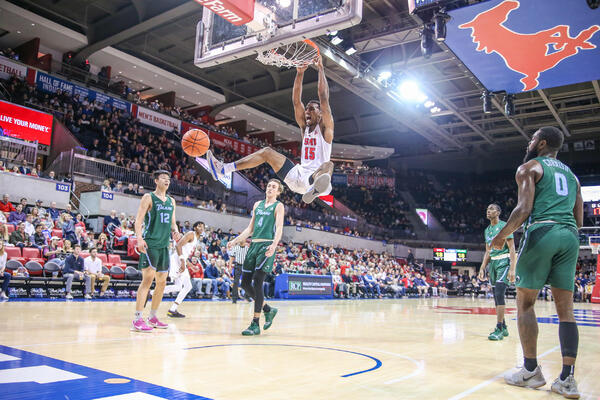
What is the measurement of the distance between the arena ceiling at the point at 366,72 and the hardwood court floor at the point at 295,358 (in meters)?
12.4

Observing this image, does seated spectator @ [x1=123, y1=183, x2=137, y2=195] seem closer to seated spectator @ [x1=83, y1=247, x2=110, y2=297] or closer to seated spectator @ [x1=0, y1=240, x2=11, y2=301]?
seated spectator @ [x1=83, y1=247, x2=110, y2=297]

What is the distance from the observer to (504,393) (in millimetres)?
3170

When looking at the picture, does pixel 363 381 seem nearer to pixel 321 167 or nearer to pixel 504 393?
pixel 504 393

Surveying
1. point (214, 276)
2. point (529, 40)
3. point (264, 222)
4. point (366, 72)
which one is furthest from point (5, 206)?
point (529, 40)

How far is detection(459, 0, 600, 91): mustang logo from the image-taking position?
11.3m

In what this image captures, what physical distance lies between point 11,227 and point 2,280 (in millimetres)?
2655

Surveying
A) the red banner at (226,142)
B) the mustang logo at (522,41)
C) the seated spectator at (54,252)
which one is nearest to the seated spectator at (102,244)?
the seated spectator at (54,252)

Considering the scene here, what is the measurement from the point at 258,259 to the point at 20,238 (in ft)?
→ 26.6

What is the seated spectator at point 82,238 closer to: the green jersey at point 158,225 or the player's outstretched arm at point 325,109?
the green jersey at point 158,225

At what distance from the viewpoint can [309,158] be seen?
18.3 feet

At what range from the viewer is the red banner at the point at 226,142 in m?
28.1

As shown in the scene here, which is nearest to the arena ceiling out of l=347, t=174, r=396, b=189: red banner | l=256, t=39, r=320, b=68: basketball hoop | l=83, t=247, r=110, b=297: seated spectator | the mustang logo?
the mustang logo

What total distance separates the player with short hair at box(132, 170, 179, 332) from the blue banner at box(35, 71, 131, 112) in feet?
62.9

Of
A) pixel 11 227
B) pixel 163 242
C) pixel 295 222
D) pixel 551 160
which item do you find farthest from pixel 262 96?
pixel 551 160
